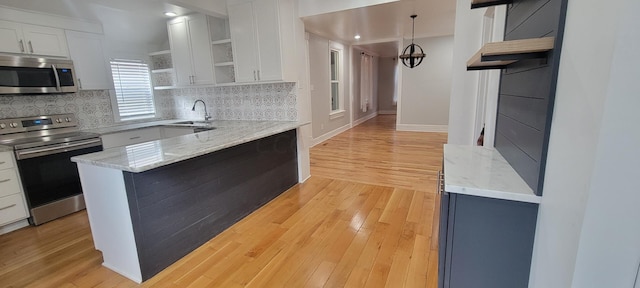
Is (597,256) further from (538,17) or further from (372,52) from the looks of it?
(372,52)

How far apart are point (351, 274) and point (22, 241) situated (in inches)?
115

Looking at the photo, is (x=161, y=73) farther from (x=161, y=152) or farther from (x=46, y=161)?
(x=161, y=152)

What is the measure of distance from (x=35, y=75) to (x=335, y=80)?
5118 mm

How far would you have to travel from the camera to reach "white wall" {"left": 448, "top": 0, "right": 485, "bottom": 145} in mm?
2449

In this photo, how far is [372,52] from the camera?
9.21 metres

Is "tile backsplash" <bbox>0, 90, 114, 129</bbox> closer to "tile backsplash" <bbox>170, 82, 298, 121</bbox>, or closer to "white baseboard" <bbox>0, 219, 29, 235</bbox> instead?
"tile backsplash" <bbox>170, 82, 298, 121</bbox>

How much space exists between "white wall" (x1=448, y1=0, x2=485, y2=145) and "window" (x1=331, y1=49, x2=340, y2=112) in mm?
4052

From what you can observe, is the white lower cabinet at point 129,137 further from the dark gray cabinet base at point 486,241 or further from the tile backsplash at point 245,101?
the dark gray cabinet base at point 486,241

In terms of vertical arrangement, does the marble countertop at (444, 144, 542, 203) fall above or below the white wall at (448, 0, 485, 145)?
below

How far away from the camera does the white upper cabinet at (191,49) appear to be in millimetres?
3490

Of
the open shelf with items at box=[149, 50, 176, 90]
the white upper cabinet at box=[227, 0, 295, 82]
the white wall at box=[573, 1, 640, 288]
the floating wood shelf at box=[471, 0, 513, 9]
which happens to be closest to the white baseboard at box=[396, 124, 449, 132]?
the white upper cabinet at box=[227, 0, 295, 82]

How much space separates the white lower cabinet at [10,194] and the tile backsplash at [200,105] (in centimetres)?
79

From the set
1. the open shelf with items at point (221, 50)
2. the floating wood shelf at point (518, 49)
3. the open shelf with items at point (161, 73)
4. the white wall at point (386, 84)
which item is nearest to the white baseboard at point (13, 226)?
the open shelf with items at point (221, 50)

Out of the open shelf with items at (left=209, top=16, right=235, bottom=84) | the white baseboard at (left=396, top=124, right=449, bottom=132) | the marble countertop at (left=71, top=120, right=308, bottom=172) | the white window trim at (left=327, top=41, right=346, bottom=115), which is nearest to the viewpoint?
the marble countertop at (left=71, top=120, right=308, bottom=172)
